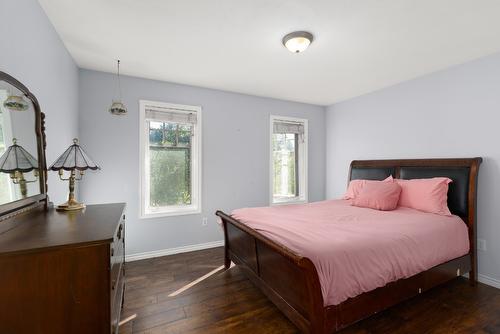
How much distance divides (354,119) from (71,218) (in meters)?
4.13

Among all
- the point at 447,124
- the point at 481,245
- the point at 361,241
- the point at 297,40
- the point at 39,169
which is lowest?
the point at 481,245

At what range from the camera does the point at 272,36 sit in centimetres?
223

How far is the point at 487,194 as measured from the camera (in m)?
2.57

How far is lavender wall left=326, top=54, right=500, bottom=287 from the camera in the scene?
2537 millimetres

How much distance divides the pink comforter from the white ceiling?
175cm

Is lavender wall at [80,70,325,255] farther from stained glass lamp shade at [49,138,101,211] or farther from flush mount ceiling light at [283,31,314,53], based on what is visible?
flush mount ceiling light at [283,31,314,53]

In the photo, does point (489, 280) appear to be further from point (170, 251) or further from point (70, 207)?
point (70, 207)

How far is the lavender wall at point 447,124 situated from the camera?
8.32 feet

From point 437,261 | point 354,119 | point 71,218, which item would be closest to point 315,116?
point 354,119

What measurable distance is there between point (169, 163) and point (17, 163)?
2171mm

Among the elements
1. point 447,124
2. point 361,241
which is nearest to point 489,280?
point 447,124

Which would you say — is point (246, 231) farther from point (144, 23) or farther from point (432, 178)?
point (432, 178)

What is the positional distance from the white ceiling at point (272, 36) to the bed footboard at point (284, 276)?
5.97 feet

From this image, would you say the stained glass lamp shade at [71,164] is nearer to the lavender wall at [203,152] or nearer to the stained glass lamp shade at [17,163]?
the stained glass lamp shade at [17,163]
